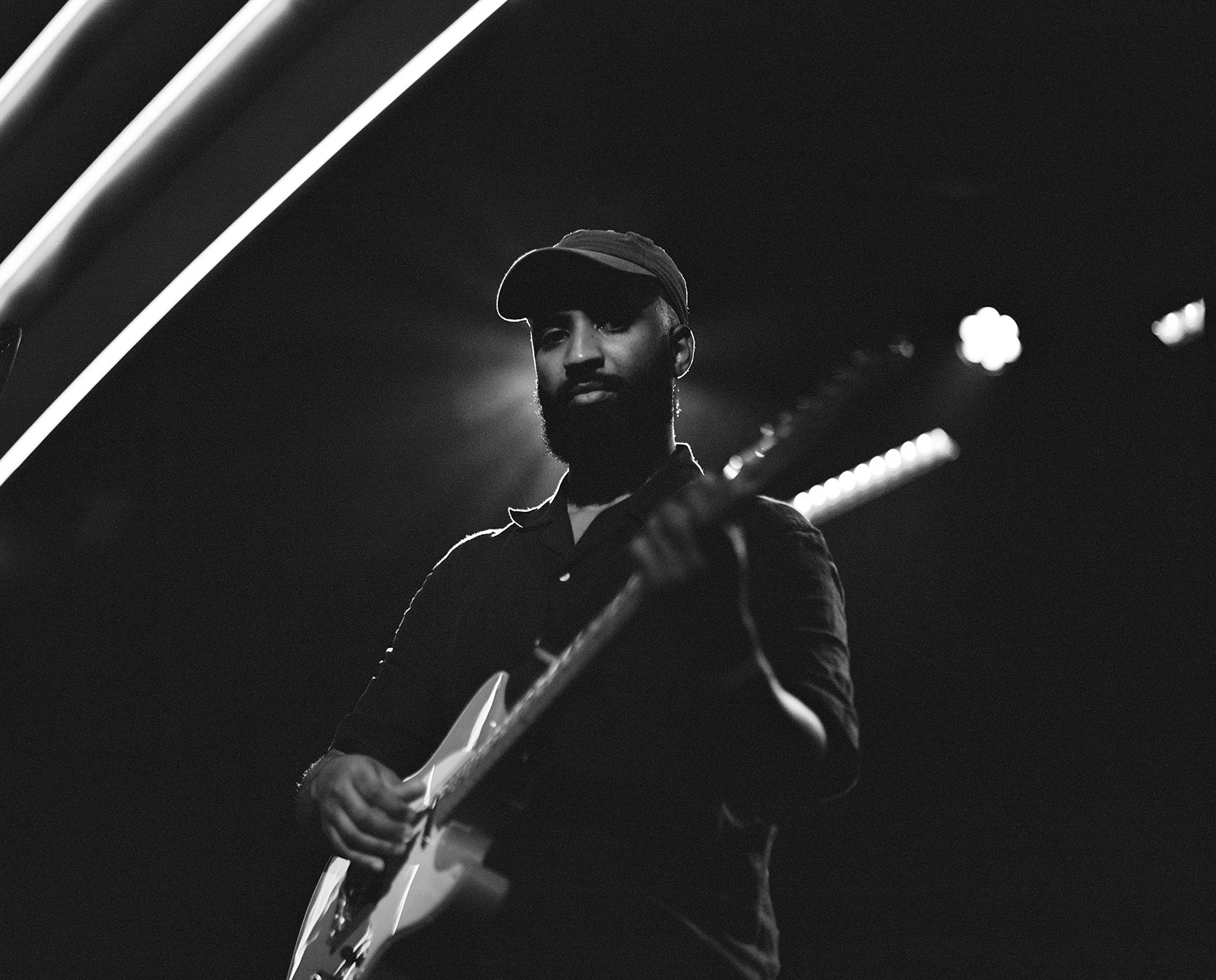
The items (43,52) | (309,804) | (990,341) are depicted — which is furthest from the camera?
(43,52)

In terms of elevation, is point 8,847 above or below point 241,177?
below

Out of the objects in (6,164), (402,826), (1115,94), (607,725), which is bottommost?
(402,826)

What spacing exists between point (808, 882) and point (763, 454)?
203cm

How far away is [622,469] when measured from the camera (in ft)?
6.90

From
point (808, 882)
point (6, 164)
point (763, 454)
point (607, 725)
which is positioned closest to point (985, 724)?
point (808, 882)

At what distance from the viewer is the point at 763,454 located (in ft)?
4.50

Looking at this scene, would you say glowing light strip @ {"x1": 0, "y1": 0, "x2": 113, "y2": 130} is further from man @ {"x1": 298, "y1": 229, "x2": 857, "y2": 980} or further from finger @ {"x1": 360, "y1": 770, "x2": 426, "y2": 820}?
finger @ {"x1": 360, "y1": 770, "x2": 426, "y2": 820}

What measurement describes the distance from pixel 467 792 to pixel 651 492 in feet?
2.15

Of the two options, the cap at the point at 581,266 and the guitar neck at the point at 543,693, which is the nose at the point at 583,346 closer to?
the cap at the point at 581,266

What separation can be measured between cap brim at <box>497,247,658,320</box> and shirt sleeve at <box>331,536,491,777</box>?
55cm

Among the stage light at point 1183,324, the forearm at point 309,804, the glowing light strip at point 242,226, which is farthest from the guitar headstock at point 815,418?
the stage light at point 1183,324

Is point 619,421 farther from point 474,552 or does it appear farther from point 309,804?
point 309,804

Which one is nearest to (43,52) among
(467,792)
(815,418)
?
(467,792)

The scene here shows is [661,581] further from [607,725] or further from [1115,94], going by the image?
[1115,94]
